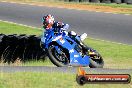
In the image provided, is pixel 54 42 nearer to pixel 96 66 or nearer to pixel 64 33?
pixel 64 33

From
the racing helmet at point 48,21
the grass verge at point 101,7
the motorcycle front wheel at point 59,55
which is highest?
the racing helmet at point 48,21

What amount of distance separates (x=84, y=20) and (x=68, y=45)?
38.8ft

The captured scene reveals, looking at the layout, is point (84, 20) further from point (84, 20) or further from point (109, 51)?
point (109, 51)

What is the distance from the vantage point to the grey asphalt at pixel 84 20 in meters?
19.1

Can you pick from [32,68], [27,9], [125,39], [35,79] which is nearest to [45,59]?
[32,68]

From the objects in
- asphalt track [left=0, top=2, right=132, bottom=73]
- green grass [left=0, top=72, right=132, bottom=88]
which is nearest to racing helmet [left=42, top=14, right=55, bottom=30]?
green grass [left=0, top=72, right=132, bottom=88]

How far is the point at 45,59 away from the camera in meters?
12.2

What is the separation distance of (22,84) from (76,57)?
10.7 ft

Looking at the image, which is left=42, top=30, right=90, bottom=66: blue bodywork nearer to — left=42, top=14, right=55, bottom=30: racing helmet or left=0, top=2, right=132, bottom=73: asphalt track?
left=42, top=14, right=55, bottom=30: racing helmet

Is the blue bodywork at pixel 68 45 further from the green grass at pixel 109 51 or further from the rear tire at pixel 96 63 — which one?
the green grass at pixel 109 51

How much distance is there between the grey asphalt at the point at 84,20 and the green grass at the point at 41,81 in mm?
9114

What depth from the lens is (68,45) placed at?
10.7 meters

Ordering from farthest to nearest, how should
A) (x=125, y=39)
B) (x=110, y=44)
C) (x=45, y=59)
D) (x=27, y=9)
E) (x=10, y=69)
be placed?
1. (x=27, y=9)
2. (x=125, y=39)
3. (x=110, y=44)
4. (x=45, y=59)
5. (x=10, y=69)

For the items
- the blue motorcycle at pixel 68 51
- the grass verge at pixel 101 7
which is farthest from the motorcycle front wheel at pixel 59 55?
the grass verge at pixel 101 7
